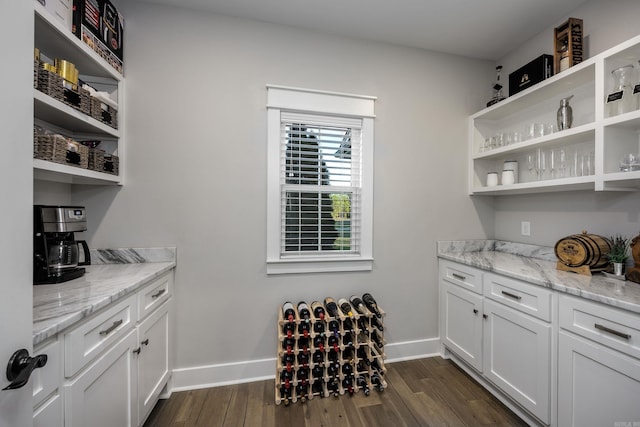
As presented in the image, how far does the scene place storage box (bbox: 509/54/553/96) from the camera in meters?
1.90

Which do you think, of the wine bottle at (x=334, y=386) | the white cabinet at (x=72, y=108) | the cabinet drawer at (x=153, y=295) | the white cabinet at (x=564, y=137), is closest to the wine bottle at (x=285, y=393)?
the wine bottle at (x=334, y=386)

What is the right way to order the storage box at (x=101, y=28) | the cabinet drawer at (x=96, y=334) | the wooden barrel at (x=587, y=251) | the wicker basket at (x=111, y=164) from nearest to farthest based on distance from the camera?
the cabinet drawer at (x=96, y=334) → the storage box at (x=101, y=28) → the wooden barrel at (x=587, y=251) → the wicker basket at (x=111, y=164)

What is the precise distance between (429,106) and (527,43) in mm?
955

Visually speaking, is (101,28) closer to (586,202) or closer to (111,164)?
(111,164)

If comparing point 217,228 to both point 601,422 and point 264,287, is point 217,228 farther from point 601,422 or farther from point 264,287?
point 601,422

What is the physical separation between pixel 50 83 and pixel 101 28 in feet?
2.16

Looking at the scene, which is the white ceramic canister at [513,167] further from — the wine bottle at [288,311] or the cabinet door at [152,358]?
the cabinet door at [152,358]

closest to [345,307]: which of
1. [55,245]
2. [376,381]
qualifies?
[376,381]

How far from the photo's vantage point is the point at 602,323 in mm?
1223

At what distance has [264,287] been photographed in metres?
2.05

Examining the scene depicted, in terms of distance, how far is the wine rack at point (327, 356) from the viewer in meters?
1.79

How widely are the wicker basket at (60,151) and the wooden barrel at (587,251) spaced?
298cm

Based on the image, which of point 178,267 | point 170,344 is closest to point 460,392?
point 170,344

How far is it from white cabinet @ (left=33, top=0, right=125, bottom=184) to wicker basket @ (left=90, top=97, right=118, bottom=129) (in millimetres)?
26
